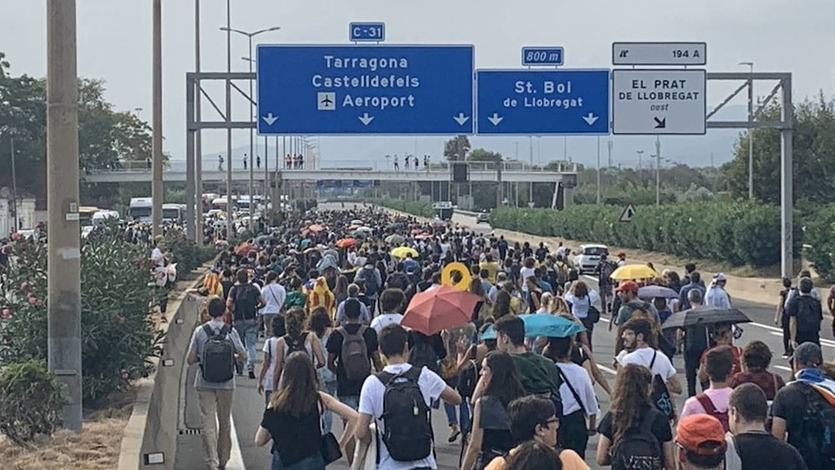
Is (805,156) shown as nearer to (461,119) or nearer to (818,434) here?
(461,119)

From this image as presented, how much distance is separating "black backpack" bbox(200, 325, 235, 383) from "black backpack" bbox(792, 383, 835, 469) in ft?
20.0

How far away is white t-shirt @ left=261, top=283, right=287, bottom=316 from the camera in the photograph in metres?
20.8

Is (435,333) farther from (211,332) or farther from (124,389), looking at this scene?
(124,389)

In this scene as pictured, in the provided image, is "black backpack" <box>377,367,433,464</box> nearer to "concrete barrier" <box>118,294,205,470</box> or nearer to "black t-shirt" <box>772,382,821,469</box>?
"black t-shirt" <box>772,382,821,469</box>

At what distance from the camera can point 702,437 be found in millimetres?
6500

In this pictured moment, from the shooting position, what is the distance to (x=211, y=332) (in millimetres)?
12766

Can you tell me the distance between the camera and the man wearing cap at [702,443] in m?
6.49

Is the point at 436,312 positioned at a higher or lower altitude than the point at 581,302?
higher

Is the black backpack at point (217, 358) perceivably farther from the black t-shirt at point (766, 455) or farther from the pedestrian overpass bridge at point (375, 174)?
the pedestrian overpass bridge at point (375, 174)

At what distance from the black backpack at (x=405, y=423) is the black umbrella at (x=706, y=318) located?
5132 millimetres

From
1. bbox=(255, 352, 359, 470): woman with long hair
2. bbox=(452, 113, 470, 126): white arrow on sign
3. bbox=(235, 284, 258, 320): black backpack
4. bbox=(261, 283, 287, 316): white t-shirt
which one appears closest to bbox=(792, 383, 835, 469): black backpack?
bbox=(255, 352, 359, 470): woman with long hair

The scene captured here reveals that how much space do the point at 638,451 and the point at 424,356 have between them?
5984mm

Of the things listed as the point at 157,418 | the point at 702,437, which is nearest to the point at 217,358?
the point at 157,418

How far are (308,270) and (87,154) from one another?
258 feet
